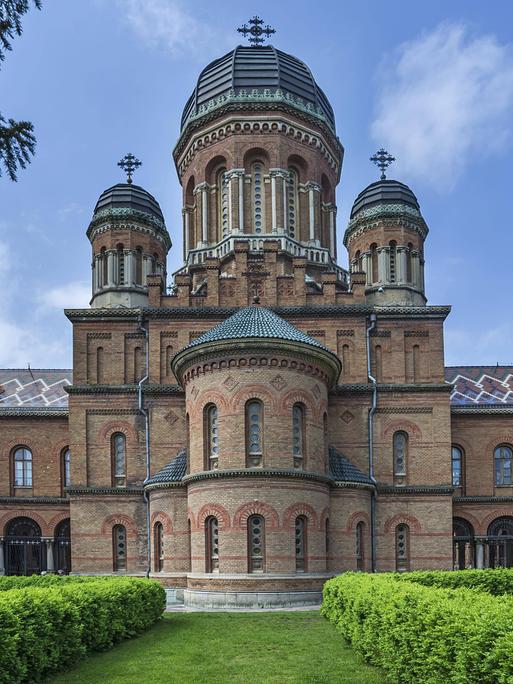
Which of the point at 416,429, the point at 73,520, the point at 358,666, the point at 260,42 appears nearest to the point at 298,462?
the point at 416,429

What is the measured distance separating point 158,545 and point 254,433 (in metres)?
6.41

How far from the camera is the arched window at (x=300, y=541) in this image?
2645 cm

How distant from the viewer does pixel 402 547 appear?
3112 centimetres

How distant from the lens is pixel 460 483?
122ft

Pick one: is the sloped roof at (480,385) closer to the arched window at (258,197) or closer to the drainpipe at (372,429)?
the drainpipe at (372,429)

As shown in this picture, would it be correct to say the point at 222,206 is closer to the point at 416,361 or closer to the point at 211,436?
the point at 416,361

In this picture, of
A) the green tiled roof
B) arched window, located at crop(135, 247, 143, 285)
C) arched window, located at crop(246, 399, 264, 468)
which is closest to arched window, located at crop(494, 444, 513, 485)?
the green tiled roof

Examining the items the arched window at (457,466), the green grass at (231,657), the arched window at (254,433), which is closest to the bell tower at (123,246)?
the arched window at (254,433)

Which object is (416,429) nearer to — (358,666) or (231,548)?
(231,548)

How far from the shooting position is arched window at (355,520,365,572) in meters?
29.2

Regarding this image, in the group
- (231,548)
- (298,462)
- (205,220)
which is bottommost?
(231,548)

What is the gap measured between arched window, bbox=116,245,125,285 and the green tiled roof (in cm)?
921

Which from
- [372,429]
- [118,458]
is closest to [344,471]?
[372,429]

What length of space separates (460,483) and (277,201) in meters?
15.1
